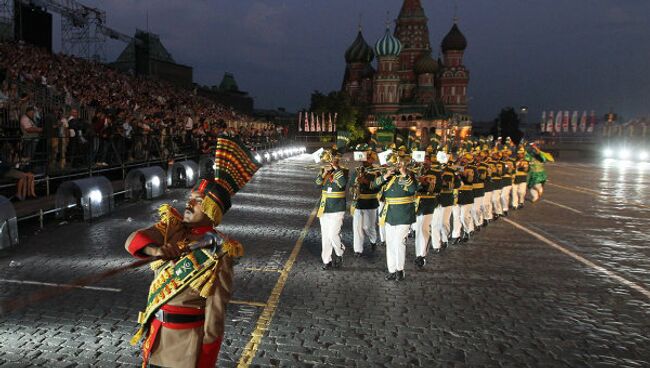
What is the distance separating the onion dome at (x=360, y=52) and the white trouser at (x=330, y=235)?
295ft

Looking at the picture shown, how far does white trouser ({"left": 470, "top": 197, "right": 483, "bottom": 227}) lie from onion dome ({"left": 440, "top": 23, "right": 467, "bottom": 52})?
260 ft

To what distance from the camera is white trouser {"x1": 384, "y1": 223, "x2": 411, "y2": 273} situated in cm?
856

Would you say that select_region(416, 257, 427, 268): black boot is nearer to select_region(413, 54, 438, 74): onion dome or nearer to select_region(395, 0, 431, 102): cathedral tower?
select_region(413, 54, 438, 74): onion dome

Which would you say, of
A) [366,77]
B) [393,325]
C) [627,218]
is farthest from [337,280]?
[366,77]

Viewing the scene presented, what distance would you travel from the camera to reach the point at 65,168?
1470 centimetres

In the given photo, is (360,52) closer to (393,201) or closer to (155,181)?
(155,181)

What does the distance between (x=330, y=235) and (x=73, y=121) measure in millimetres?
10157

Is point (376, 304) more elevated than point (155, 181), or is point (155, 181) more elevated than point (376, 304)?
point (155, 181)

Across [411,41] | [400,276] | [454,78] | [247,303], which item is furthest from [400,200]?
[411,41]

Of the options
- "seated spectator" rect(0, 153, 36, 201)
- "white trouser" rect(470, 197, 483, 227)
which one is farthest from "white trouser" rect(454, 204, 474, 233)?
"seated spectator" rect(0, 153, 36, 201)

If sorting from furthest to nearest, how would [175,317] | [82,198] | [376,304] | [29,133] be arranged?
[29,133] < [82,198] < [376,304] < [175,317]

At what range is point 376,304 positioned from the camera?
7.27 metres

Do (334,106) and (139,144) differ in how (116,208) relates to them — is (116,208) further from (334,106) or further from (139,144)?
(334,106)

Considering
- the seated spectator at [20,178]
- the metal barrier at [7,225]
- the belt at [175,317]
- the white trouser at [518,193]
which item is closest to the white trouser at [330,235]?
the belt at [175,317]
